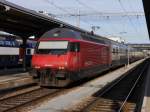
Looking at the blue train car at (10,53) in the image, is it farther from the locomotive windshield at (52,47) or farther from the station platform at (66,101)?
the station platform at (66,101)

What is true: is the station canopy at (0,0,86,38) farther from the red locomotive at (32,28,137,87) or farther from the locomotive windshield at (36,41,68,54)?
the locomotive windshield at (36,41,68,54)

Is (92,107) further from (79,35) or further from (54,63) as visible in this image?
(79,35)

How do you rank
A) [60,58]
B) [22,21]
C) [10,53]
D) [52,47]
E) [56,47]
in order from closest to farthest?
1. [60,58]
2. [56,47]
3. [52,47]
4. [22,21]
5. [10,53]

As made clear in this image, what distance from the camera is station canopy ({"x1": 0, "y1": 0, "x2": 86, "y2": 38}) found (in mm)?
21783

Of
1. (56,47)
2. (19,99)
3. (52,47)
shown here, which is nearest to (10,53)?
(52,47)

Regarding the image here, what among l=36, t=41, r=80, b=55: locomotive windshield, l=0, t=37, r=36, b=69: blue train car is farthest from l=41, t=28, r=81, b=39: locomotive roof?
l=0, t=37, r=36, b=69: blue train car

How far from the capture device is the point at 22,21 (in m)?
25.8

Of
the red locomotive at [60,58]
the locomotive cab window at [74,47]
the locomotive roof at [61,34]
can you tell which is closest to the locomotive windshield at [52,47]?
the red locomotive at [60,58]

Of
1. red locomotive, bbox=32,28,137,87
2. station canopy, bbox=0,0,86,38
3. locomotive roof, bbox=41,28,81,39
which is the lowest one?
red locomotive, bbox=32,28,137,87

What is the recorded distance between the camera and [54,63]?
Answer: 64.6 feet

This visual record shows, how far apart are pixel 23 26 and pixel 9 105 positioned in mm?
13937

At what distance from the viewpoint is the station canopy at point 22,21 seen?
2178 cm

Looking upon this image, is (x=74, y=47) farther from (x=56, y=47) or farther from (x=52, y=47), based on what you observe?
(x=52, y=47)

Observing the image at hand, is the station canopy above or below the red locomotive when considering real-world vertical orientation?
above
